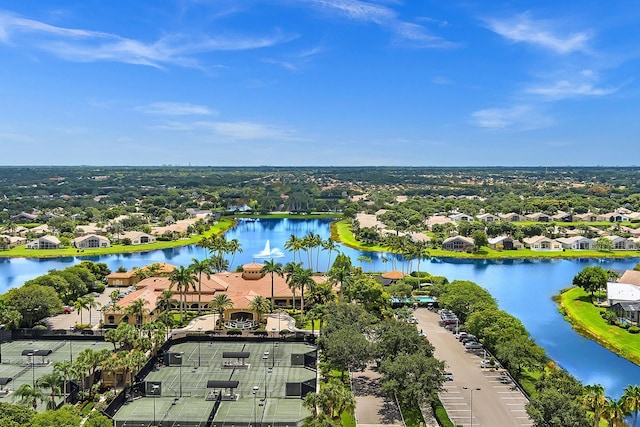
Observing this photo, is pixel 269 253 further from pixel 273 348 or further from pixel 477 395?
pixel 477 395

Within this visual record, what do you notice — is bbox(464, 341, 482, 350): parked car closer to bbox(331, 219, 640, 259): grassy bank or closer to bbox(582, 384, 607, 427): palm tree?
bbox(582, 384, 607, 427): palm tree

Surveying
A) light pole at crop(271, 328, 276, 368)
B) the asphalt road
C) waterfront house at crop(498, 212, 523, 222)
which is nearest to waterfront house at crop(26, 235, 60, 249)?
light pole at crop(271, 328, 276, 368)

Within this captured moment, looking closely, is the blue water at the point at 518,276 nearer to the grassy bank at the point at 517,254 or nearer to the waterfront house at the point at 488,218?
the grassy bank at the point at 517,254

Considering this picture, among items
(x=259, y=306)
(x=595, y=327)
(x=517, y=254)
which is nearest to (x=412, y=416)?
(x=259, y=306)

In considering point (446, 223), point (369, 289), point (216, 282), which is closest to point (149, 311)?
point (216, 282)

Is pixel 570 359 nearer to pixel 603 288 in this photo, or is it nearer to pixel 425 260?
pixel 603 288

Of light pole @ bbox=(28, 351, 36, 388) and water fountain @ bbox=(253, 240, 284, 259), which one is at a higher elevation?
light pole @ bbox=(28, 351, 36, 388)
